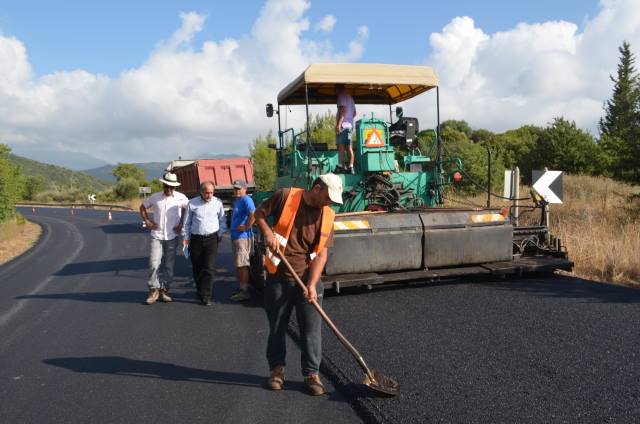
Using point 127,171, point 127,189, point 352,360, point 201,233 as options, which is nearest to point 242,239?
point 201,233

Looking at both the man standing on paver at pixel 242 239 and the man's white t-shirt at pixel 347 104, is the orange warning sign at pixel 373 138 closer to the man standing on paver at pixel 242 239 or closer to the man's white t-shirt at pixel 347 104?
the man's white t-shirt at pixel 347 104

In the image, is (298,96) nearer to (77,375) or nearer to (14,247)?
(77,375)

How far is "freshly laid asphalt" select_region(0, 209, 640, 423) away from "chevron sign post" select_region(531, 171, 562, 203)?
1855 mm

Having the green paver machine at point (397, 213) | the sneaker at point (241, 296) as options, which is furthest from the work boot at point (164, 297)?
the green paver machine at point (397, 213)

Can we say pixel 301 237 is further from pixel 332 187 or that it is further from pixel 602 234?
pixel 602 234

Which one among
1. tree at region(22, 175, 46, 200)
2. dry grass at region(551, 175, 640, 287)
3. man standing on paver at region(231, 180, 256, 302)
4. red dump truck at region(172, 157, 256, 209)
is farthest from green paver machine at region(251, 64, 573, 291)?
tree at region(22, 175, 46, 200)

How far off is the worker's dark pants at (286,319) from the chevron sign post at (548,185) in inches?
232

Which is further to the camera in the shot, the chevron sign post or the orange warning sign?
the chevron sign post

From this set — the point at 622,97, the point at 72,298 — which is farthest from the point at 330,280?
the point at 622,97

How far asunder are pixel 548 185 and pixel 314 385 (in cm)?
638

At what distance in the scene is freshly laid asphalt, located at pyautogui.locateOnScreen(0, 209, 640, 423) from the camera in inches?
144

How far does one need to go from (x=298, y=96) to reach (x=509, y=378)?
A: 655cm

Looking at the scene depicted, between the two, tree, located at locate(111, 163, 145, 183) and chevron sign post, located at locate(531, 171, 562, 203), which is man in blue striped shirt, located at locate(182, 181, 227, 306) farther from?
tree, located at locate(111, 163, 145, 183)

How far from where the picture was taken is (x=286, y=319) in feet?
13.6
